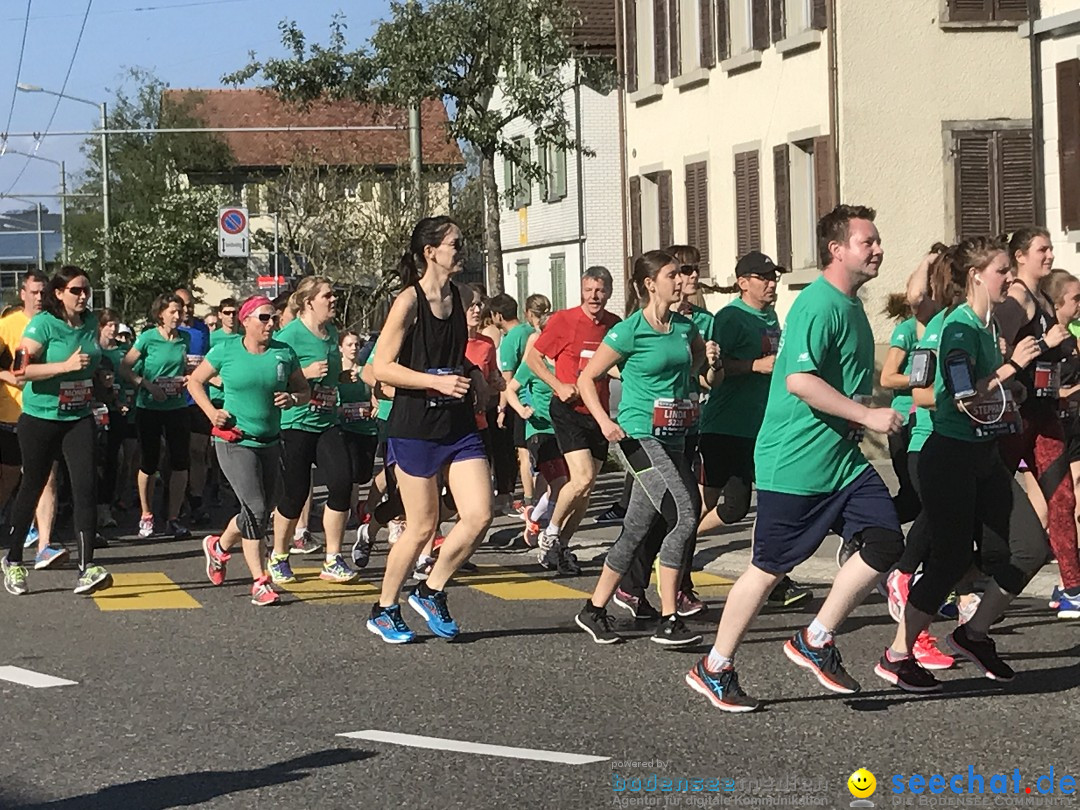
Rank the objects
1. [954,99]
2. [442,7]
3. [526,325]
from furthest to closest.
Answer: [442,7] → [954,99] → [526,325]

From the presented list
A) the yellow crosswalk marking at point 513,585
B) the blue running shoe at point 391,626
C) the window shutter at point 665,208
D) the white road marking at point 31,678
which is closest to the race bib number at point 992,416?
the blue running shoe at point 391,626

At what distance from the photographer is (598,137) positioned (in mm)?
44562

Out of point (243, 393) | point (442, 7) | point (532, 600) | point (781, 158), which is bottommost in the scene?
point (532, 600)

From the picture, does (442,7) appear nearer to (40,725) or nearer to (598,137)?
(598,137)

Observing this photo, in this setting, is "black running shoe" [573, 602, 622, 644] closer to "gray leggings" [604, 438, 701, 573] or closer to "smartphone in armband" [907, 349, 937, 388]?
"gray leggings" [604, 438, 701, 573]

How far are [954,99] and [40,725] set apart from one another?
2071 cm

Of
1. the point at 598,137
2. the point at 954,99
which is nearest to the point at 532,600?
the point at 954,99

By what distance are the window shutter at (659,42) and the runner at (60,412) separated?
67.9ft

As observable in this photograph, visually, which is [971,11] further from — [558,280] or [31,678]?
[558,280]

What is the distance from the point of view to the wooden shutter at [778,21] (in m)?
27.9

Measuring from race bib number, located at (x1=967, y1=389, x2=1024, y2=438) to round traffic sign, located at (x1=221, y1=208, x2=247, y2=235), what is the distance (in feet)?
104

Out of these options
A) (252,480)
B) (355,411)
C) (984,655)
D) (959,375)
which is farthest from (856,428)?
(355,411)

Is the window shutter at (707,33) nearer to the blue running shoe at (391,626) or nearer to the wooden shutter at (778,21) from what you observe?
the wooden shutter at (778,21)

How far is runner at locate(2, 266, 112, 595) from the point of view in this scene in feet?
41.5
